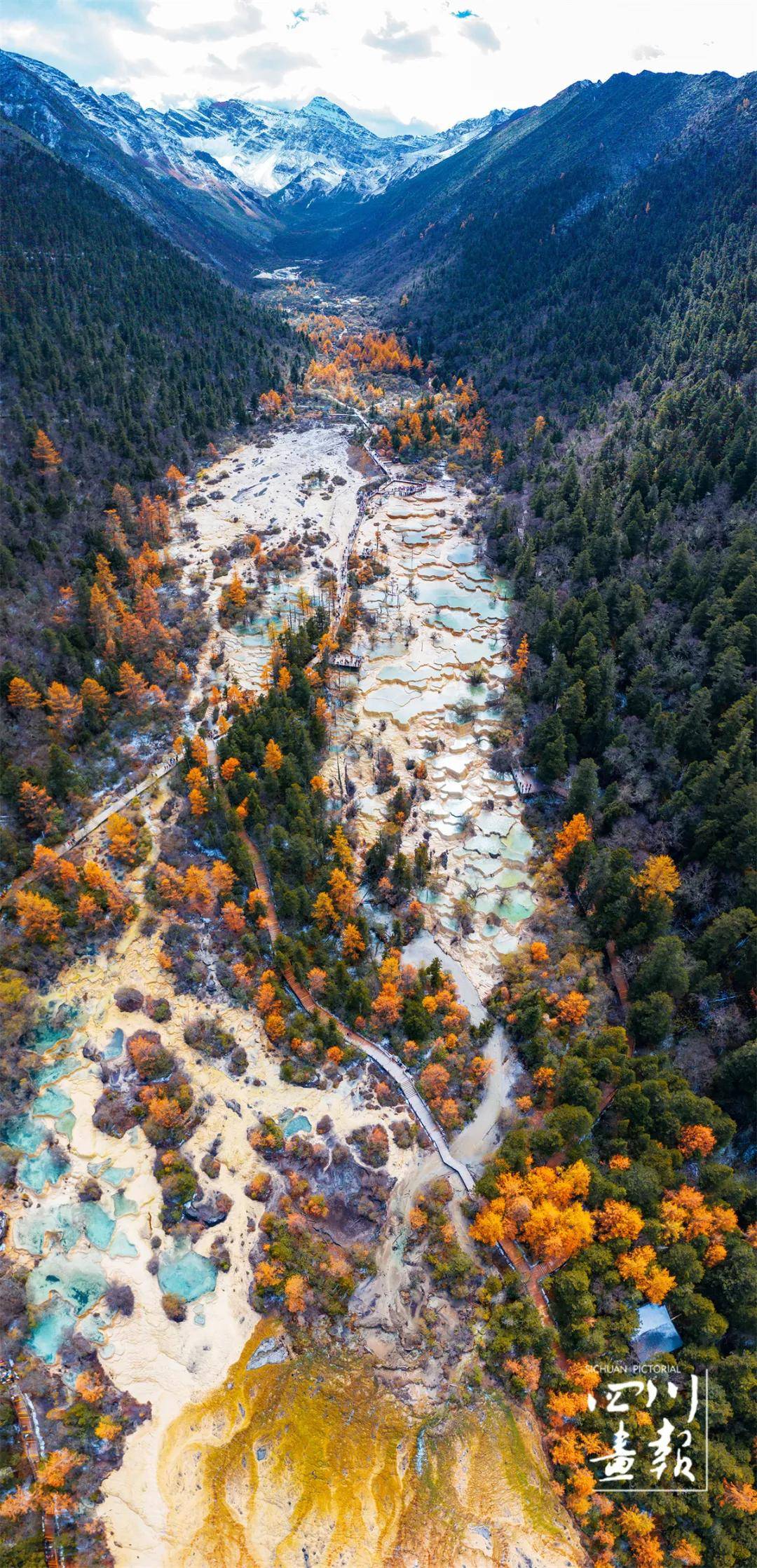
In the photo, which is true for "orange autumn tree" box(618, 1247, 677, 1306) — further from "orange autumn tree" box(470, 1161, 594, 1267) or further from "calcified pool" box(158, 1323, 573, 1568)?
"calcified pool" box(158, 1323, 573, 1568)

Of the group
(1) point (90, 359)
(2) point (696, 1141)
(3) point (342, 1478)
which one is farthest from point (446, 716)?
(1) point (90, 359)

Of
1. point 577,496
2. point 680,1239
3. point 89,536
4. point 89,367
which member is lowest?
point 680,1239

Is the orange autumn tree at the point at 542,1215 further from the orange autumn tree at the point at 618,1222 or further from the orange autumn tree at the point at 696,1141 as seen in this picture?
the orange autumn tree at the point at 696,1141

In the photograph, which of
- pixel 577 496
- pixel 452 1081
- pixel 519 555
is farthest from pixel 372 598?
pixel 452 1081

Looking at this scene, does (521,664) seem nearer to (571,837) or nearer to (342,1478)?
(571,837)

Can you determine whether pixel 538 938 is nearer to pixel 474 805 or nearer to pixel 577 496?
pixel 474 805

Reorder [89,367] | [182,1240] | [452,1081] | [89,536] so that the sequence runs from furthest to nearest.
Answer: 1. [89,367]
2. [89,536]
3. [452,1081]
4. [182,1240]
